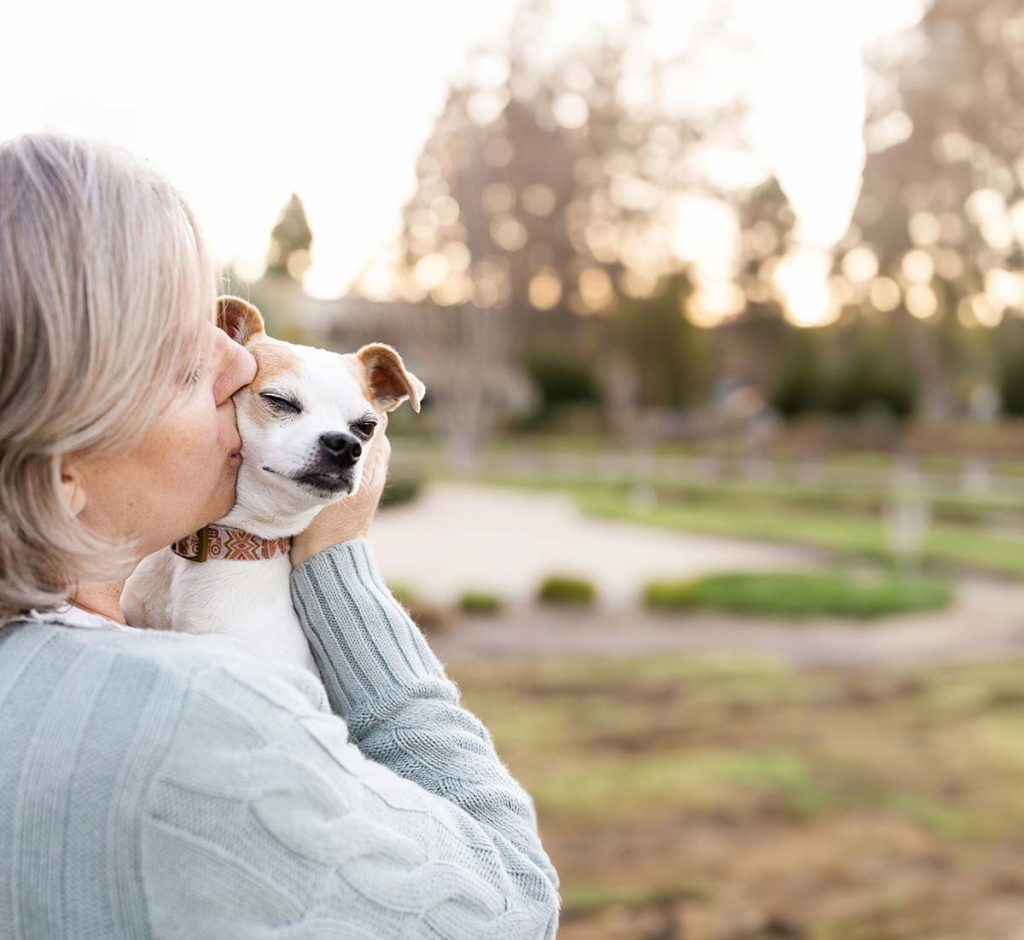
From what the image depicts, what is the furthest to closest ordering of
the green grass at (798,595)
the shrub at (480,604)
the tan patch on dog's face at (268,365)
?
the shrub at (480,604)
the green grass at (798,595)
the tan patch on dog's face at (268,365)

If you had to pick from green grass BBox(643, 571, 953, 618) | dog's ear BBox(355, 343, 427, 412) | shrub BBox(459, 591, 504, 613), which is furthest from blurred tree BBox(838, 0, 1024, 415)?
dog's ear BBox(355, 343, 427, 412)

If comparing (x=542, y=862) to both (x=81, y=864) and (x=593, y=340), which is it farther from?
(x=593, y=340)

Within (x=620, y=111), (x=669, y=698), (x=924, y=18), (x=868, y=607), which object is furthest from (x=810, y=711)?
(x=620, y=111)

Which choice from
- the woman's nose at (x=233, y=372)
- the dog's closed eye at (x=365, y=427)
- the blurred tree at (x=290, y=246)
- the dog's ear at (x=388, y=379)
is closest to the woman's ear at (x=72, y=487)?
the woman's nose at (x=233, y=372)

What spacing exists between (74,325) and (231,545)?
0.49 m

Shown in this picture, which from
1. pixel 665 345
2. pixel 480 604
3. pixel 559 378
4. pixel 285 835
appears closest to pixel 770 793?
pixel 480 604

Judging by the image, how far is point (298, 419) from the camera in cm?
145

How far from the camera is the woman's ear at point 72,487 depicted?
3.28 ft

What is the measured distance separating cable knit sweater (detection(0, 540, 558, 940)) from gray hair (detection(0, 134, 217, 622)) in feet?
0.24

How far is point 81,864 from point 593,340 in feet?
97.6

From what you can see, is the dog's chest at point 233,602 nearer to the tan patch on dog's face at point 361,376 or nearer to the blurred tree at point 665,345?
the tan patch on dog's face at point 361,376

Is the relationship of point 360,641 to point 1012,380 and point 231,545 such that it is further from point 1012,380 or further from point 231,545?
point 1012,380

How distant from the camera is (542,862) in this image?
115cm

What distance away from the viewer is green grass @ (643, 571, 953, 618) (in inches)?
388
